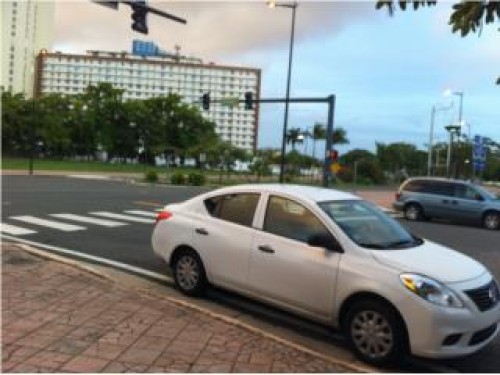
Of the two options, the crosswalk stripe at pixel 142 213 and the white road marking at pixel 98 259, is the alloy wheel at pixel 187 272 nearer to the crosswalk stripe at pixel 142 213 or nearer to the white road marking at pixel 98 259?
the white road marking at pixel 98 259

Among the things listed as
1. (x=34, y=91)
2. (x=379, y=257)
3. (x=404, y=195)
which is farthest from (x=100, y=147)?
(x=379, y=257)

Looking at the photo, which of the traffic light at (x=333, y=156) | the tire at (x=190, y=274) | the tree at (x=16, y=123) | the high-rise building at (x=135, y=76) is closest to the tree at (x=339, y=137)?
the high-rise building at (x=135, y=76)

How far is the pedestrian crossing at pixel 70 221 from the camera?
1505 centimetres

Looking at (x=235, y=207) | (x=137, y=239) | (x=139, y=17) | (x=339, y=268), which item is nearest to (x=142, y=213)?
(x=139, y=17)

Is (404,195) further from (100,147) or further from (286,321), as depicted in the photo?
(100,147)

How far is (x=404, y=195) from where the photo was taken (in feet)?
86.5

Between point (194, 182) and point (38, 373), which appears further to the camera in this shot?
point (194, 182)

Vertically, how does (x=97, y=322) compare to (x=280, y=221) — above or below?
below

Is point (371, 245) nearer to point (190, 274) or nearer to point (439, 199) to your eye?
point (190, 274)

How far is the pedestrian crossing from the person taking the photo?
49.4 feet

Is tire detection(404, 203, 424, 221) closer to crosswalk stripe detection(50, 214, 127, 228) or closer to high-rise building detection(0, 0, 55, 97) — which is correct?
crosswalk stripe detection(50, 214, 127, 228)

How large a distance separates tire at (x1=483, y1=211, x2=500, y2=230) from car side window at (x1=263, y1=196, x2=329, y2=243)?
18.4 meters

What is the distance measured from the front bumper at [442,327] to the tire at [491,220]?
19121 mm

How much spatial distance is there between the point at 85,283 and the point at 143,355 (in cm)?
281
